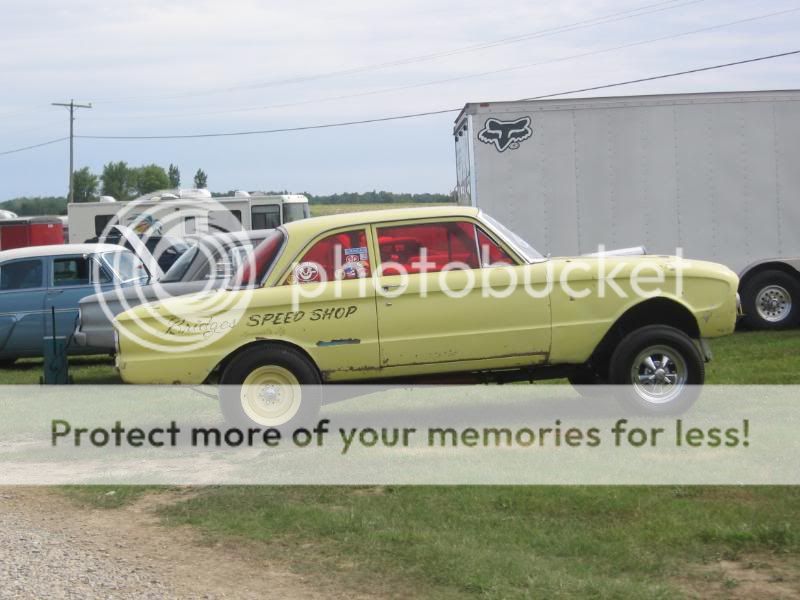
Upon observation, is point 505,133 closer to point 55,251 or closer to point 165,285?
point 165,285

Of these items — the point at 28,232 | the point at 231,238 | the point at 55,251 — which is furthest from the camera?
the point at 28,232

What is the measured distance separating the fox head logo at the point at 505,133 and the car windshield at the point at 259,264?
624cm

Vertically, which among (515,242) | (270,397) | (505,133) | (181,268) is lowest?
(270,397)

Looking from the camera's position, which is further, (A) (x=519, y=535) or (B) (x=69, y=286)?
(B) (x=69, y=286)

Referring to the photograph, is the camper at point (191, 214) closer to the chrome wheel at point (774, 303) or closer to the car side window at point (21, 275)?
the car side window at point (21, 275)

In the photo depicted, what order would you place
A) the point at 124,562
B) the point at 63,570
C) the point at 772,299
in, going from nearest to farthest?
the point at 63,570, the point at 124,562, the point at 772,299

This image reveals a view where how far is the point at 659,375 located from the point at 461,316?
5.57 ft

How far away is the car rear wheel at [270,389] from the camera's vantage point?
8.81 m

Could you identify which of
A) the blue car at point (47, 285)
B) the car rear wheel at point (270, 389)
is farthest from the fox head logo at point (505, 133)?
the car rear wheel at point (270, 389)

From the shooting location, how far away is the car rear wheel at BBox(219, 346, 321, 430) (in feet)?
28.9

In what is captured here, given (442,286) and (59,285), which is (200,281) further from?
(442,286)

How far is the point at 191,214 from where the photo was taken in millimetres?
29109

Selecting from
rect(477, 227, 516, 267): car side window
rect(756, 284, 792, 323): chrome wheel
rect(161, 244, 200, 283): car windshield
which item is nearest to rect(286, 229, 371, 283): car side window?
rect(477, 227, 516, 267): car side window

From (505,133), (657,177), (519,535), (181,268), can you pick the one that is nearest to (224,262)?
(181,268)
